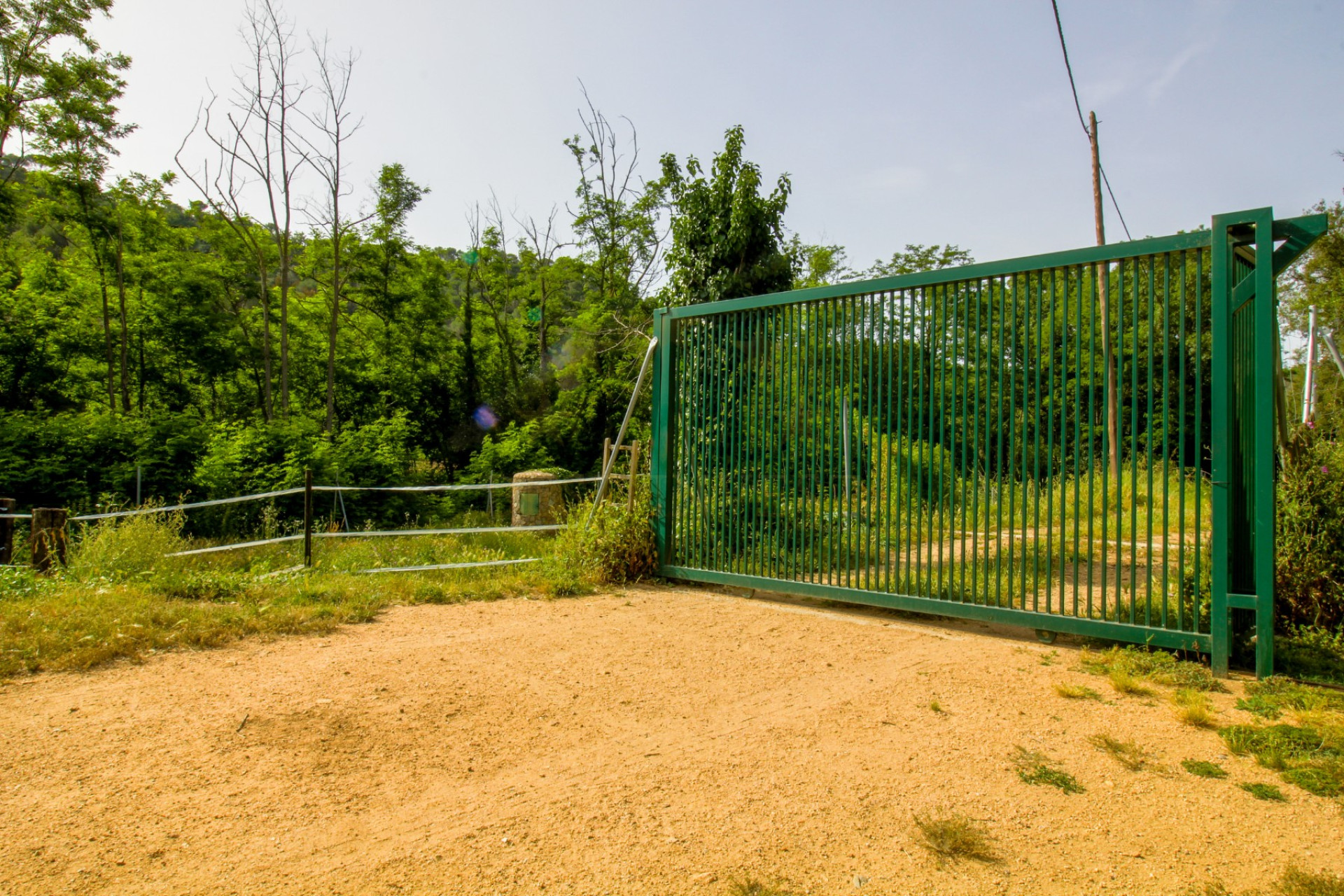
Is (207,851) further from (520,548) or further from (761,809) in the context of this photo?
(520,548)

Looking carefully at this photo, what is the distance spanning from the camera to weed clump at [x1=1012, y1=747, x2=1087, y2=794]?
9.53 ft

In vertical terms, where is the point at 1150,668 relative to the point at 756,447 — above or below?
below

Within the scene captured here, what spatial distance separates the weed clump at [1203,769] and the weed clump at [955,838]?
108 centimetres

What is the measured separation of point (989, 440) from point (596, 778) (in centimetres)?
349

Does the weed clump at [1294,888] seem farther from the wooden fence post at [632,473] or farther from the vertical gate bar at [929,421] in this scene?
the wooden fence post at [632,473]

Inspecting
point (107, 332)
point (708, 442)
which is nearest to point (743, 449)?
point (708, 442)

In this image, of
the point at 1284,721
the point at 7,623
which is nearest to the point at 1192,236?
the point at 1284,721

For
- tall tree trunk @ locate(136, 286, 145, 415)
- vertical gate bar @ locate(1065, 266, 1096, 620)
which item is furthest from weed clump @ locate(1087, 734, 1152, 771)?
tall tree trunk @ locate(136, 286, 145, 415)

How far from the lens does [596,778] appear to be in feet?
9.85

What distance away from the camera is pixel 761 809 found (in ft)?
8.97

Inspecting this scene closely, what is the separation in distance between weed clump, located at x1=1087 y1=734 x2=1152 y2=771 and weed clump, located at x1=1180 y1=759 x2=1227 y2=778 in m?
0.13

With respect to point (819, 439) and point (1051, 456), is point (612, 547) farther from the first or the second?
point (1051, 456)

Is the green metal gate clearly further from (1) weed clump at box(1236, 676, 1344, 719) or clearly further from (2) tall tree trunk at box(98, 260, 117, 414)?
(2) tall tree trunk at box(98, 260, 117, 414)

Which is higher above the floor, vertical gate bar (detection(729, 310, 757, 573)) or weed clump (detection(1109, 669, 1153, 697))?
vertical gate bar (detection(729, 310, 757, 573))
